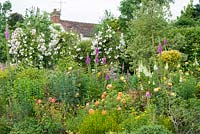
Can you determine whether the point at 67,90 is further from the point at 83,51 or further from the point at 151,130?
the point at 83,51

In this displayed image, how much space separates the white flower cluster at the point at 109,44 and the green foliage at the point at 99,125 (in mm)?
11405

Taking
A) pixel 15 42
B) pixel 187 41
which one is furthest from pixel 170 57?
pixel 15 42

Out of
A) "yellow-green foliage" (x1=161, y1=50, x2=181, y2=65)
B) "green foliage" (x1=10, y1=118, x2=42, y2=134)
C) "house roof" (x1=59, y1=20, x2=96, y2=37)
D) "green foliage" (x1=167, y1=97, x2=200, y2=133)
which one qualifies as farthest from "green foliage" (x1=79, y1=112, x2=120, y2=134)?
"house roof" (x1=59, y1=20, x2=96, y2=37)

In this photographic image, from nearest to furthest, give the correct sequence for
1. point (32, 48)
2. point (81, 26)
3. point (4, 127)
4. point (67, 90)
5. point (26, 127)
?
point (26, 127)
point (4, 127)
point (67, 90)
point (32, 48)
point (81, 26)

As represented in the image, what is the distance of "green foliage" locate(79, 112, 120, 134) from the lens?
5824mm

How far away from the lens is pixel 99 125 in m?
5.87

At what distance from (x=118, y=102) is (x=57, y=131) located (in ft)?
3.10

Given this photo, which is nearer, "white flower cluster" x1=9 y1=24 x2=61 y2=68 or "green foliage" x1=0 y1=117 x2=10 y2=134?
"green foliage" x1=0 y1=117 x2=10 y2=134

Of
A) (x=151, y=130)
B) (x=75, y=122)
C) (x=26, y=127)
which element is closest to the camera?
(x=151, y=130)

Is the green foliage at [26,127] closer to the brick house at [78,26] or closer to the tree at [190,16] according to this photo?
the tree at [190,16]

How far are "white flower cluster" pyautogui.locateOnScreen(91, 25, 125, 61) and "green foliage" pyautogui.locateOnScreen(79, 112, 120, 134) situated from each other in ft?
37.4

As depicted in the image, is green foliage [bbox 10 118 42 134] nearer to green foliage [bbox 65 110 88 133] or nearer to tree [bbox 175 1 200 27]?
green foliage [bbox 65 110 88 133]

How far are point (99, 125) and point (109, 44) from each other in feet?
39.5

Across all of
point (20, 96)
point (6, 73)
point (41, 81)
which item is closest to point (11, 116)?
point (20, 96)
